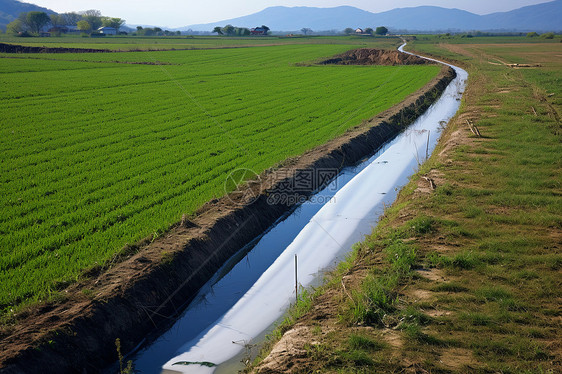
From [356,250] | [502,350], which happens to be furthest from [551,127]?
[502,350]

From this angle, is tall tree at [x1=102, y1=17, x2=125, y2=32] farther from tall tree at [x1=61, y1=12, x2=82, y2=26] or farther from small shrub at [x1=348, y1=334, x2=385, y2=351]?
small shrub at [x1=348, y1=334, x2=385, y2=351]

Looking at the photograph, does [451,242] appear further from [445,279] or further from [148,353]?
[148,353]

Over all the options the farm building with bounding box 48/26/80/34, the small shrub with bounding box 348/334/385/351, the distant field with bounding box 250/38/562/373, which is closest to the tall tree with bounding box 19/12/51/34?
the farm building with bounding box 48/26/80/34

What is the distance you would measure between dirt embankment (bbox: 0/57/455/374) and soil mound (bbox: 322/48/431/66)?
43879 millimetres

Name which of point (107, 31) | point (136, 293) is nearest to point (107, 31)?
point (107, 31)

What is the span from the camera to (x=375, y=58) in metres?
56.3

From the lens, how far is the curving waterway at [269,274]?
20.9 ft

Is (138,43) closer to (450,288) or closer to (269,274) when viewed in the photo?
(269,274)

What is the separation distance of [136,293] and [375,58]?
54592 mm

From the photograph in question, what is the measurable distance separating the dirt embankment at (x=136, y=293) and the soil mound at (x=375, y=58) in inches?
1728

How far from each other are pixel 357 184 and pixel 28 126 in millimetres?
12688

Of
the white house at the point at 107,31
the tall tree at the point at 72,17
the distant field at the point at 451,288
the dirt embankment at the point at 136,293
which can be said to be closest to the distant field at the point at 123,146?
the dirt embankment at the point at 136,293

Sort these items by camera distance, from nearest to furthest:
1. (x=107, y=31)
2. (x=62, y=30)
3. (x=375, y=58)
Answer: (x=375, y=58)
(x=62, y=30)
(x=107, y=31)

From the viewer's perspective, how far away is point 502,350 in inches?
205
